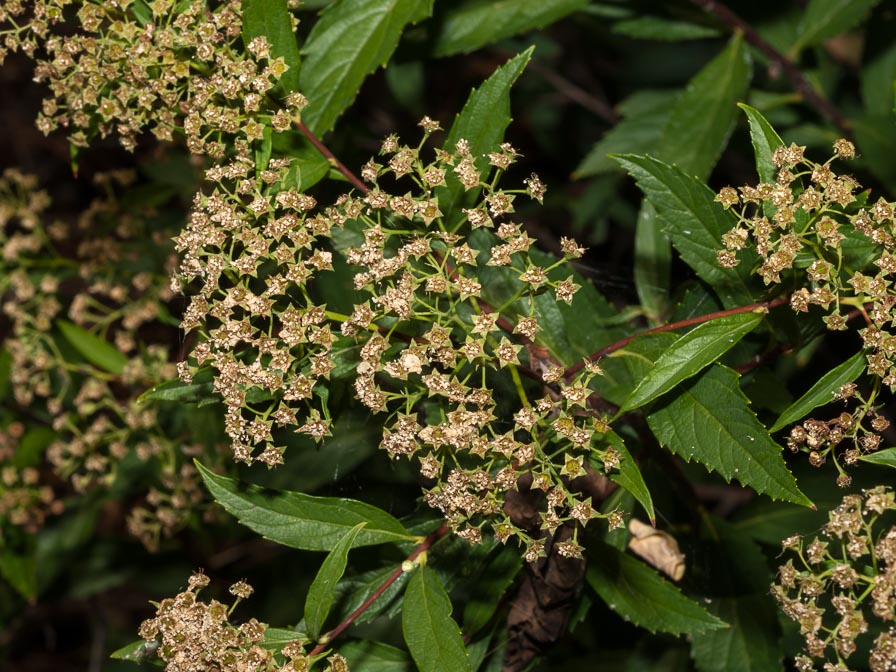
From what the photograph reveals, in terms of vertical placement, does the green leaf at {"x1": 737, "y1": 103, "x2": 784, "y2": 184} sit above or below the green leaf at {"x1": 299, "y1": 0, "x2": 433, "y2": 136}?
below

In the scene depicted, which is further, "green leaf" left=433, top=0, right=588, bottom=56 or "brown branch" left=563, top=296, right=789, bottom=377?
"green leaf" left=433, top=0, right=588, bottom=56

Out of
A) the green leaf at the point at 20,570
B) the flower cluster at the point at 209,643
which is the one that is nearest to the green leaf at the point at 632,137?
the flower cluster at the point at 209,643

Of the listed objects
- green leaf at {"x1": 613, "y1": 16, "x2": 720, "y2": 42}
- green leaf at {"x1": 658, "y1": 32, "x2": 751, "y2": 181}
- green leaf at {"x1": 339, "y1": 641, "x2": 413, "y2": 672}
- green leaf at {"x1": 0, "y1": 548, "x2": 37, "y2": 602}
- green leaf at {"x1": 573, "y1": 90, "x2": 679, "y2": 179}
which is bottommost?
green leaf at {"x1": 0, "y1": 548, "x2": 37, "y2": 602}

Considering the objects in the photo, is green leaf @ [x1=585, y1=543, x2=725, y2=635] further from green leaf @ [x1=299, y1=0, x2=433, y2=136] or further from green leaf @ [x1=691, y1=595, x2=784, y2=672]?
green leaf @ [x1=299, y1=0, x2=433, y2=136]

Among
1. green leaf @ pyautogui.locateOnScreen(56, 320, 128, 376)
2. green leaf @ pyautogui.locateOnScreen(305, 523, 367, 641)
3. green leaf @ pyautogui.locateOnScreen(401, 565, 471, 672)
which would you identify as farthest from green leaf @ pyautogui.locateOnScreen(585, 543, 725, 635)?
green leaf @ pyautogui.locateOnScreen(56, 320, 128, 376)

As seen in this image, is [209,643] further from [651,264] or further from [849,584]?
[651,264]

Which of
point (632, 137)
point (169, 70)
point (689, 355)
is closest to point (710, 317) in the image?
point (689, 355)

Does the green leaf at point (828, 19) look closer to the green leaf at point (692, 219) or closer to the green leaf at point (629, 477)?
the green leaf at point (692, 219)

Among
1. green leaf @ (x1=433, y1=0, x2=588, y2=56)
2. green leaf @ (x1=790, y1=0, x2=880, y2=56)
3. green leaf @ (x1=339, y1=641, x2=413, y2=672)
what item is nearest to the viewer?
green leaf @ (x1=339, y1=641, x2=413, y2=672)
